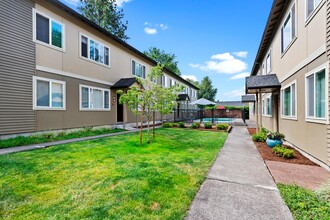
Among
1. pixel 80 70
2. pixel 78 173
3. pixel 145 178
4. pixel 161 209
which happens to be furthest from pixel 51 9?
pixel 161 209

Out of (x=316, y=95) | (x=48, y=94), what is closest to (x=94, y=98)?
(x=48, y=94)

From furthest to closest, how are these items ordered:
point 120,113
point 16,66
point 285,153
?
point 120,113
point 16,66
point 285,153

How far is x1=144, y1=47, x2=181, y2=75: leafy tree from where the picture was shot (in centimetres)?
4238

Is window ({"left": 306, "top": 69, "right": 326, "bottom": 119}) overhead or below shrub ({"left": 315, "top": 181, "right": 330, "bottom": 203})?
overhead

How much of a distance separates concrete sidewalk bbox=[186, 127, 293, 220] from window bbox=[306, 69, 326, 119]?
2216 millimetres

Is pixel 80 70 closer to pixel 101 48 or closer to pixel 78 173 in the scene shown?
pixel 101 48

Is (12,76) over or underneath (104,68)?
underneath

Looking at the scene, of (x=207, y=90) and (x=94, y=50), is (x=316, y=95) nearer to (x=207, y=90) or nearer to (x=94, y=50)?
(x=94, y=50)

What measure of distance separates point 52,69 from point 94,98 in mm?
3152

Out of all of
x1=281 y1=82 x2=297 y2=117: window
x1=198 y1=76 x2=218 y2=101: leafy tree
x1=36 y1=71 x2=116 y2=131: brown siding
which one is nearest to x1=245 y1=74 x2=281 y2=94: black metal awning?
x1=281 y1=82 x2=297 y2=117: window

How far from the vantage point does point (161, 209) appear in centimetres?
273

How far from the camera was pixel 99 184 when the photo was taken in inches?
141

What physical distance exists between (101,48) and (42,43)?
161 inches

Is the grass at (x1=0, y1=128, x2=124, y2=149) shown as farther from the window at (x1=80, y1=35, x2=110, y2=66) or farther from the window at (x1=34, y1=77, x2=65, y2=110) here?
the window at (x1=80, y1=35, x2=110, y2=66)
